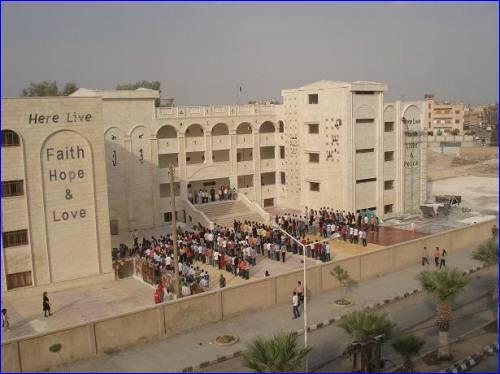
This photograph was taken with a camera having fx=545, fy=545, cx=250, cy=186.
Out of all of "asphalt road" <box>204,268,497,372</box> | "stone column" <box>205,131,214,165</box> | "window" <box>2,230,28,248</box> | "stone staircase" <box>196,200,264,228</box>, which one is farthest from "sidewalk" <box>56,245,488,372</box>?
"stone column" <box>205,131,214,165</box>

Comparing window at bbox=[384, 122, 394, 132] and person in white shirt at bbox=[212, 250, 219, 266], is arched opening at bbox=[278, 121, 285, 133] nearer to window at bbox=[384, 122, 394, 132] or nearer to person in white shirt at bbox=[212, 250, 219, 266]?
window at bbox=[384, 122, 394, 132]

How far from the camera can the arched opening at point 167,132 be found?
147 ft

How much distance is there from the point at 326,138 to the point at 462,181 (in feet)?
89.9

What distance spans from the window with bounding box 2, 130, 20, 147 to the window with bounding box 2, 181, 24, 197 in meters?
1.88

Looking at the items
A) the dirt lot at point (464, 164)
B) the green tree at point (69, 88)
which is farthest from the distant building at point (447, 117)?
the green tree at point (69, 88)

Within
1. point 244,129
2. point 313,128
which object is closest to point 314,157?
point 313,128

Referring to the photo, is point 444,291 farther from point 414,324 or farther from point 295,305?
point 295,305

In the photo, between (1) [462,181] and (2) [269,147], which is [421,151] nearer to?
(2) [269,147]

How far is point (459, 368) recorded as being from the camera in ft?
59.7

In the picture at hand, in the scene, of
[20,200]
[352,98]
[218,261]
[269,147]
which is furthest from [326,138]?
[20,200]

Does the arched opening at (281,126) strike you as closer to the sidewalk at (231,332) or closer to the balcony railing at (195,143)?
the balcony railing at (195,143)

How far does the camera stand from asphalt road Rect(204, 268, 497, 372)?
19422 millimetres

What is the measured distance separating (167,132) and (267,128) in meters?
10.1

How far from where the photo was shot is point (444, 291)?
1936 cm
